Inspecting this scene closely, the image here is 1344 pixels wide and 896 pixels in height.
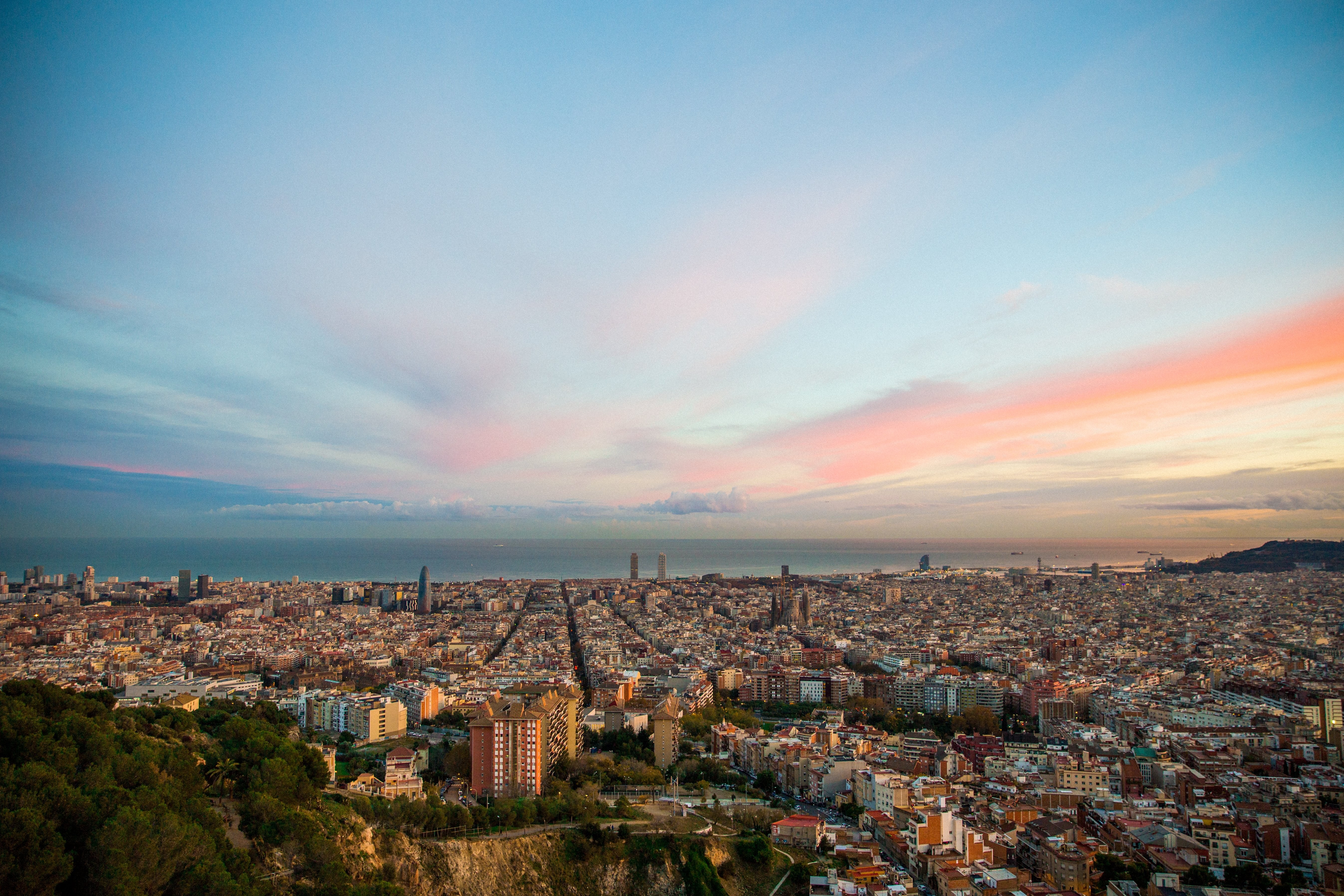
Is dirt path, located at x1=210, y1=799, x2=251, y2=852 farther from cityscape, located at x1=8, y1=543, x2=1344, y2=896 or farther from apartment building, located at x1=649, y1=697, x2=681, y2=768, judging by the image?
apartment building, located at x1=649, y1=697, x2=681, y2=768

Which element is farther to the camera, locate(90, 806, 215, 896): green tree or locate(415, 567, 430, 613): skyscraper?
locate(415, 567, 430, 613): skyscraper

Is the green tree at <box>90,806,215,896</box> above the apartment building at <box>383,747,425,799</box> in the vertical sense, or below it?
above

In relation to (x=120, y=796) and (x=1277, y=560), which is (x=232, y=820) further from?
(x=1277, y=560)

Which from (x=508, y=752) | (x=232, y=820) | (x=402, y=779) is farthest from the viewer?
(x=508, y=752)

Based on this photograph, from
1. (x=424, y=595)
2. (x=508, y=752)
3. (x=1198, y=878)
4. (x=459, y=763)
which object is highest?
(x=424, y=595)

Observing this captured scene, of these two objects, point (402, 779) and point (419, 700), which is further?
point (419, 700)

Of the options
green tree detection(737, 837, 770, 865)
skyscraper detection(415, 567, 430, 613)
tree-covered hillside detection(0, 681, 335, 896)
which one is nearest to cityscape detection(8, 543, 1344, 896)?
skyscraper detection(415, 567, 430, 613)

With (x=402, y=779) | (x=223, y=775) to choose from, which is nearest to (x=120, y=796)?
(x=223, y=775)

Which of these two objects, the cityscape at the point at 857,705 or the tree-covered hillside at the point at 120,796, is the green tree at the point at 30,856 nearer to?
the tree-covered hillside at the point at 120,796
